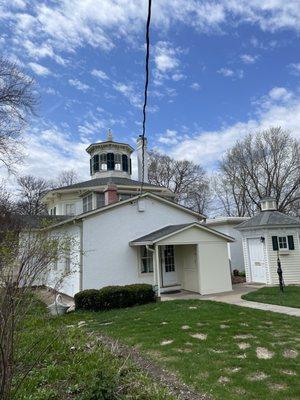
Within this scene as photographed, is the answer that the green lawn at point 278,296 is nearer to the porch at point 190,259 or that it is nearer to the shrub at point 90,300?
the porch at point 190,259

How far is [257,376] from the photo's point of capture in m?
5.57

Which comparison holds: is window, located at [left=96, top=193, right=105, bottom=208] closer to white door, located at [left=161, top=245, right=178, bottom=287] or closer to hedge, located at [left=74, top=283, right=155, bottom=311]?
white door, located at [left=161, top=245, right=178, bottom=287]

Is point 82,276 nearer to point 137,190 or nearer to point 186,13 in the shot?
point 137,190

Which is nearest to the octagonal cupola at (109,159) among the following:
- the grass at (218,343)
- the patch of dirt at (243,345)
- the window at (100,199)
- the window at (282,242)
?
the window at (100,199)

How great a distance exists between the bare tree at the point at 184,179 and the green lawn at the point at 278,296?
29974 millimetres

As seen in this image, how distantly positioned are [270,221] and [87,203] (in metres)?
10.7

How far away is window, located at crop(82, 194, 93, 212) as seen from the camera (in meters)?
21.0

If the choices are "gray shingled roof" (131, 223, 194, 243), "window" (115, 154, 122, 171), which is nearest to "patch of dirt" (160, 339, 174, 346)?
"gray shingled roof" (131, 223, 194, 243)

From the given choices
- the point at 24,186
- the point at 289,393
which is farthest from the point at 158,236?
the point at 24,186

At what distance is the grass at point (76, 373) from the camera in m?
4.29

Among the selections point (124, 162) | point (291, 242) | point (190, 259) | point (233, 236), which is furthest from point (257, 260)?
point (124, 162)

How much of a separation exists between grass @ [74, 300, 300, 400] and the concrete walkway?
77cm

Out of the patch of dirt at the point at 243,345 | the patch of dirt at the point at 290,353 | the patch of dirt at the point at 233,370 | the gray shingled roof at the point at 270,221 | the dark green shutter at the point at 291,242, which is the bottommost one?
the patch of dirt at the point at 233,370

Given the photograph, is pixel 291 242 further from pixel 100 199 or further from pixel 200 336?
pixel 200 336
